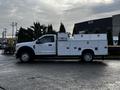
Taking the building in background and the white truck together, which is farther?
the building in background

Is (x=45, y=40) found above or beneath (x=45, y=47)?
above

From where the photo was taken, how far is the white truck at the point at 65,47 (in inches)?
931

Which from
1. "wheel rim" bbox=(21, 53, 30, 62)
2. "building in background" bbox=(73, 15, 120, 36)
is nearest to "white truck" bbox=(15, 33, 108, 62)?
"wheel rim" bbox=(21, 53, 30, 62)

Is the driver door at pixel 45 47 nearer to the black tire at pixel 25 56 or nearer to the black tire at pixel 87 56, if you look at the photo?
the black tire at pixel 25 56

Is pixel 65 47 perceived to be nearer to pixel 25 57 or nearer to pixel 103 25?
pixel 25 57

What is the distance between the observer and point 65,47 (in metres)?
23.8

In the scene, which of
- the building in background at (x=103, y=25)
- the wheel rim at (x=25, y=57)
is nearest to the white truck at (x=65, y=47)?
the wheel rim at (x=25, y=57)

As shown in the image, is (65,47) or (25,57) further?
(65,47)

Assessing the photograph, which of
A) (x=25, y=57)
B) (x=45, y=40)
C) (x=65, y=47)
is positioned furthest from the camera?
(x=45, y=40)

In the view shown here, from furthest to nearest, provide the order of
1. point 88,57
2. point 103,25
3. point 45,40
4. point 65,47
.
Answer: point 103,25, point 45,40, point 65,47, point 88,57

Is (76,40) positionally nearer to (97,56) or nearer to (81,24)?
(97,56)

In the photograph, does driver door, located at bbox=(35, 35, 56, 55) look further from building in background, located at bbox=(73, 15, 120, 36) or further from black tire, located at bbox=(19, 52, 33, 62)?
building in background, located at bbox=(73, 15, 120, 36)

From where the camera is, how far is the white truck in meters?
23.6

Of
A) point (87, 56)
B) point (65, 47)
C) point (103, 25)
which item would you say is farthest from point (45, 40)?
point (103, 25)
